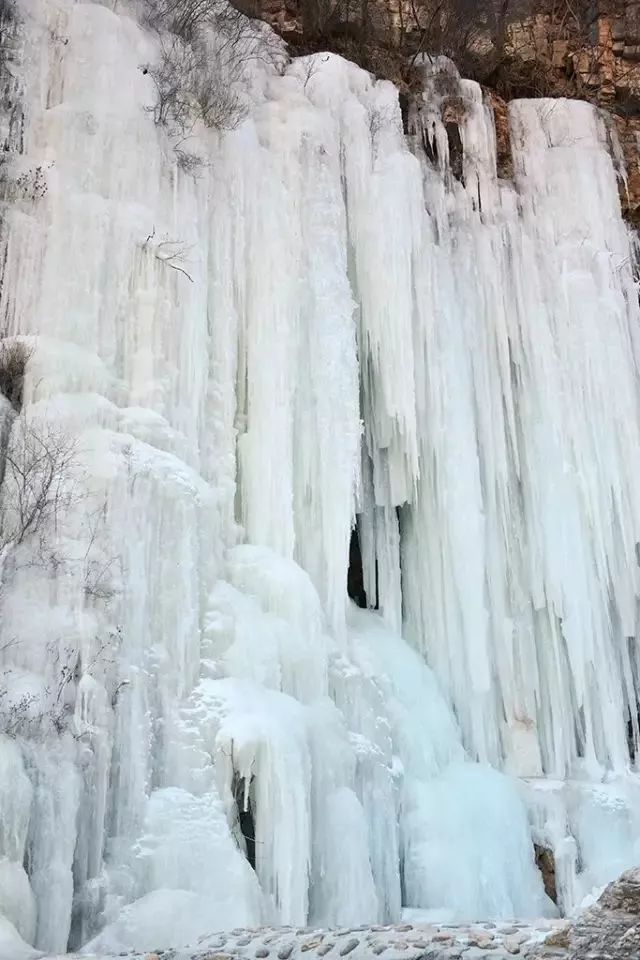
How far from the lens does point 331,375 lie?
10.5 meters

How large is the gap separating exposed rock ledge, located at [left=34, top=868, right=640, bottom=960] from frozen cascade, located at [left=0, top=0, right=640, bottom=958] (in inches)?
38.2

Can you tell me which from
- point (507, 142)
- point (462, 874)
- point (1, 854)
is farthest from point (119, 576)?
point (507, 142)

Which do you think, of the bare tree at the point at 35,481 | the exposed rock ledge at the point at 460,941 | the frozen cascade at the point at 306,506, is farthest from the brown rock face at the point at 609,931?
the bare tree at the point at 35,481

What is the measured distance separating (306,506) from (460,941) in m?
5.86

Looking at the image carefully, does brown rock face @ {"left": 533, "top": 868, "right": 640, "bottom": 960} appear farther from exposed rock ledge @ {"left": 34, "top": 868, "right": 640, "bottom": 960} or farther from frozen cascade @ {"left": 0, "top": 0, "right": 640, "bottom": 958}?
frozen cascade @ {"left": 0, "top": 0, "right": 640, "bottom": 958}

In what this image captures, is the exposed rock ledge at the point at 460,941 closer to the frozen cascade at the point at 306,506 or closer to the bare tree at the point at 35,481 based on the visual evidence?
the frozen cascade at the point at 306,506

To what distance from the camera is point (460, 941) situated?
4.80 meters

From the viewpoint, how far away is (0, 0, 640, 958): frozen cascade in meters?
6.90

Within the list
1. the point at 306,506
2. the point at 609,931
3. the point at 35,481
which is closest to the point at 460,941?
the point at 609,931

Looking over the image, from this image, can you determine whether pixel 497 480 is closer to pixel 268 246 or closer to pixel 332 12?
pixel 268 246

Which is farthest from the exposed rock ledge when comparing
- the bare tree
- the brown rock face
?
the bare tree

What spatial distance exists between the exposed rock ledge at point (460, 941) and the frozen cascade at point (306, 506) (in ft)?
3.18

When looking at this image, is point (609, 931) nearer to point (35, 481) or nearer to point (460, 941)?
point (460, 941)

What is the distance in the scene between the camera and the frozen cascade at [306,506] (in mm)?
6898
